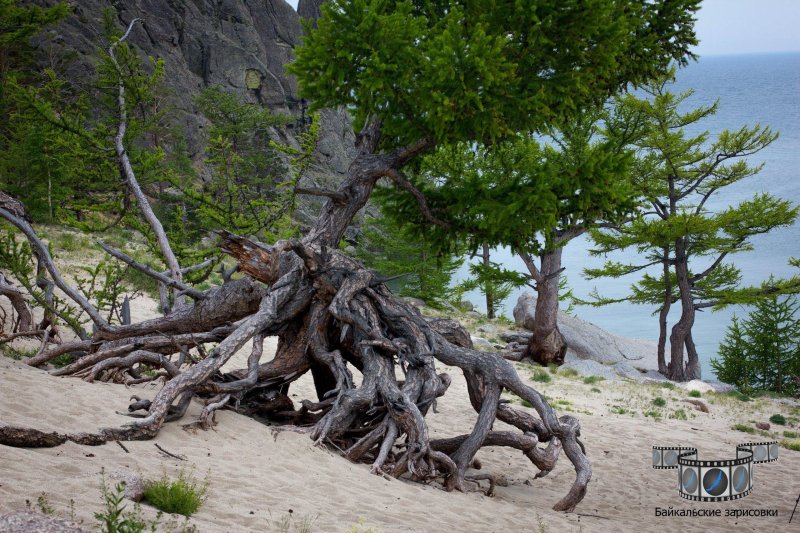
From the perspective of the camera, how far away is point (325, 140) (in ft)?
244

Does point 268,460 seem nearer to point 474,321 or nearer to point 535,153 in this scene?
point 535,153

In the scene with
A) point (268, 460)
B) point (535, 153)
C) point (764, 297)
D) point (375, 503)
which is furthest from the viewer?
point (764, 297)

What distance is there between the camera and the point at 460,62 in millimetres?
7094

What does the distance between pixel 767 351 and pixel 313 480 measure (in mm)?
26062

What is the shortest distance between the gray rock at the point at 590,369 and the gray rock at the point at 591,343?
2.51 metres

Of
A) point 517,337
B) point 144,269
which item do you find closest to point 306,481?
point 144,269

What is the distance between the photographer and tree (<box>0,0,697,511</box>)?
735 centimetres

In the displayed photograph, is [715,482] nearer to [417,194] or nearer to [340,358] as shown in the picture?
[340,358]

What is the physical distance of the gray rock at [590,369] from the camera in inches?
810

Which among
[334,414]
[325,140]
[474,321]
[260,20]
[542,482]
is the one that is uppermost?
[260,20]

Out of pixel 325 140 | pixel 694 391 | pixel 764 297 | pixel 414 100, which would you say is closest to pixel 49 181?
pixel 414 100

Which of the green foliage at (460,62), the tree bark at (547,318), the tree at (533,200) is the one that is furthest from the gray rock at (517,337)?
the green foliage at (460,62)

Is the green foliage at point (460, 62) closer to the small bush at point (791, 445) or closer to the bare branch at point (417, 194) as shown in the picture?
the bare branch at point (417, 194)

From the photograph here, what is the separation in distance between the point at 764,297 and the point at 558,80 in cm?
1932
